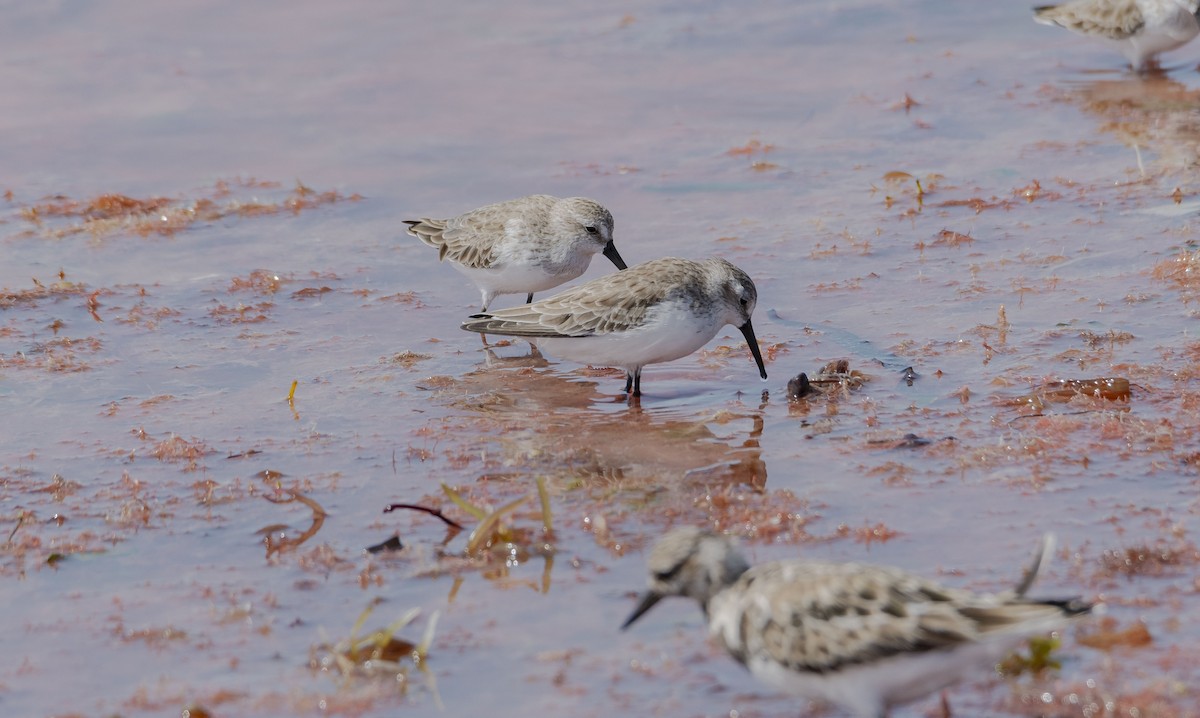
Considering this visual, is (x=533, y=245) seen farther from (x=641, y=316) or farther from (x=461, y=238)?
(x=641, y=316)

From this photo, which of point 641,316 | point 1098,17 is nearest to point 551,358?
point 641,316

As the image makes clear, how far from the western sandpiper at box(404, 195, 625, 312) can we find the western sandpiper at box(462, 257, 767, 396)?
4.41ft

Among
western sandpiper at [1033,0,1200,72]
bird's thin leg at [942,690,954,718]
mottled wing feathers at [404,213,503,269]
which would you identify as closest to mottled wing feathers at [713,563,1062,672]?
bird's thin leg at [942,690,954,718]

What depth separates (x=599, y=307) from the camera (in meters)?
10.4

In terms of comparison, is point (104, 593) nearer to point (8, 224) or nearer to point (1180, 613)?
point (1180, 613)

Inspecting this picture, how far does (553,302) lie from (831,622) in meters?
5.48

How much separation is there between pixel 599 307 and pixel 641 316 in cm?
35

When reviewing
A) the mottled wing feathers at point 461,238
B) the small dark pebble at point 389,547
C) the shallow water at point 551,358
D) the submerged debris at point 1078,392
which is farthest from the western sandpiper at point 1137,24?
the small dark pebble at point 389,547

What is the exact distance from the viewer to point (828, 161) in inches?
642

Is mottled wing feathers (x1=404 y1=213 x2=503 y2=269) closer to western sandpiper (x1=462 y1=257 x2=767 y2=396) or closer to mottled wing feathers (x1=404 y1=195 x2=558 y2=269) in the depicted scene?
mottled wing feathers (x1=404 y1=195 x2=558 y2=269)

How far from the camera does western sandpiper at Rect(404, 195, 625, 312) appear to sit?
12.2m

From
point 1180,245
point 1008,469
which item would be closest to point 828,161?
point 1180,245

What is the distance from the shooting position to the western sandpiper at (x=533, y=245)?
12188mm

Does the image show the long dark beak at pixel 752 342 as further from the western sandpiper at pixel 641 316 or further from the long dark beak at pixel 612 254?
the long dark beak at pixel 612 254
